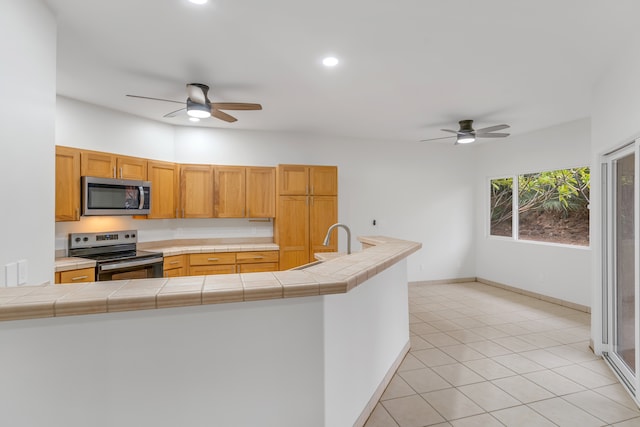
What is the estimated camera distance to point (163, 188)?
477cm

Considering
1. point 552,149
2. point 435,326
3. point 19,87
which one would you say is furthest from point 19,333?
point 552,149

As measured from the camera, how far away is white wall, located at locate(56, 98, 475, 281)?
15.6 feet

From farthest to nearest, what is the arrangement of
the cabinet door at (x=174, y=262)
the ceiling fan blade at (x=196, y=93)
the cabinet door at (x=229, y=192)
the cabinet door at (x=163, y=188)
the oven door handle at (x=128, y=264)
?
the cabinet door at (x=229, y=192), the cabinet door at (x=163, y=188), the cabinet door at (x=174, y=262), the oven door handle at (x=128, y=264), the ceiling fan blade at (x=196, y=93)

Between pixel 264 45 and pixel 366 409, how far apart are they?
268 centimetres

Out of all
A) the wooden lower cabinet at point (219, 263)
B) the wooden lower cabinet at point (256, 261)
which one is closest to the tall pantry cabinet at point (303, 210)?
the wooden lower cabinet at point (256, 261)

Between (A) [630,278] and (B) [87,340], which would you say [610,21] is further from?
(B) [87,340]

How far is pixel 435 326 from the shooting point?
410cm

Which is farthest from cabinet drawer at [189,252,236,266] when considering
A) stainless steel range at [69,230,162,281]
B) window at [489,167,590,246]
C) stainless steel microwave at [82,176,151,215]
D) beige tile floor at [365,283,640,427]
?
window at [489,167,590,246]

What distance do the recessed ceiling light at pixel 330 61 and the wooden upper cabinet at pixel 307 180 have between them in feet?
7.56

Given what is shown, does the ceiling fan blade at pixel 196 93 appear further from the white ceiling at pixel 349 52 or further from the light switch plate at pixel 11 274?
the light switch plate at pixel 11 274

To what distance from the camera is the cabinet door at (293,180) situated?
510 centimetres

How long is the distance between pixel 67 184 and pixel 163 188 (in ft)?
3.97

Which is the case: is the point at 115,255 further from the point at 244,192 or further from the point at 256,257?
the point at 244,192

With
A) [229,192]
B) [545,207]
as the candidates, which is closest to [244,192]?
[229,192]
